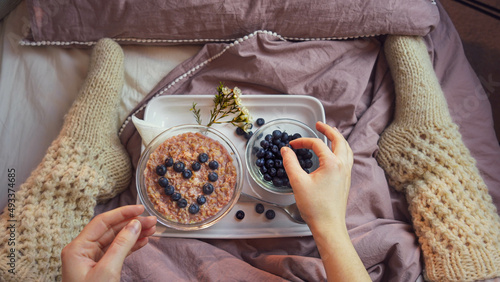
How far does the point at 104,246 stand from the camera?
98 cm

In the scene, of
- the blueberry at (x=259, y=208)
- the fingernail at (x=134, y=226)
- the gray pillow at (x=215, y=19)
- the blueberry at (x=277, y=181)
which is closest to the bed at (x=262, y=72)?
the gray pillow at (x=215, y=19)

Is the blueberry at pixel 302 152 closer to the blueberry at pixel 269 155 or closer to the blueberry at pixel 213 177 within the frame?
the blueberry at pixel 269 155

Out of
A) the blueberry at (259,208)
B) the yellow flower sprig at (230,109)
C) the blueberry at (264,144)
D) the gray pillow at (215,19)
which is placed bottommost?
the blueberry at (259,208)

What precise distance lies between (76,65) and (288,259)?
1.07 meters

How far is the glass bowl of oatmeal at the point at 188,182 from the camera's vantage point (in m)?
1.08

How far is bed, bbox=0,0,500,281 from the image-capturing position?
125 centimetres

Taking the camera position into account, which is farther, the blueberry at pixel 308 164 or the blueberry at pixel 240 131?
the blueberry at pixel 240 131

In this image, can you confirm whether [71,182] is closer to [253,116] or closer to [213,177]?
[213,177]

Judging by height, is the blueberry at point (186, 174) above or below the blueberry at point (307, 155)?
below

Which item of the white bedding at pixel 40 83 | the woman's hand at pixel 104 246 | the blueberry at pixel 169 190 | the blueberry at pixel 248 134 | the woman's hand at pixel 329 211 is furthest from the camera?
the white bedding at pixel 40 83

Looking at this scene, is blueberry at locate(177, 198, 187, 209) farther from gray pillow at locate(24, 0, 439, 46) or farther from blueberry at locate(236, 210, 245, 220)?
gray pillow at locate(24, 0, 439, 46)

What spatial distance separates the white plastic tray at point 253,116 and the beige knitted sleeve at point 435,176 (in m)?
0.31

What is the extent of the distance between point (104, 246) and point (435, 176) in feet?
3.38

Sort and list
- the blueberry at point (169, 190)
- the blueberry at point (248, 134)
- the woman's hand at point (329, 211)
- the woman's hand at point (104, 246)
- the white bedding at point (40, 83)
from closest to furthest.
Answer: the woman's hand at point (104, 246), the woman's hand at point (329, 211), the blueberry at point (169, 190), the blueberry at point (248, 134), the white bedding at point (40, 83)
